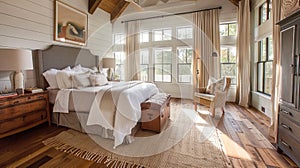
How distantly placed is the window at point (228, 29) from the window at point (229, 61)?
49cm

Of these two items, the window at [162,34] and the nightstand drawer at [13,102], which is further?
the window at [162,34]

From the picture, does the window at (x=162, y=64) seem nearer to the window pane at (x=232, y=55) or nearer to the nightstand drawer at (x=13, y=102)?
the window pane at (x=232, y=55)

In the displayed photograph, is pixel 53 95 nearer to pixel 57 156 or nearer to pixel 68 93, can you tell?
pixel 68 93

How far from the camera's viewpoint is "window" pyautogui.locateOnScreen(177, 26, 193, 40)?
5.57 meters

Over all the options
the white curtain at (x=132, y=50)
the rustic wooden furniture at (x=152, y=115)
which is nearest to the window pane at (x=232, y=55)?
the white curtain at (x=132, y=50)

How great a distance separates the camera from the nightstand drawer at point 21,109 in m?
2.34

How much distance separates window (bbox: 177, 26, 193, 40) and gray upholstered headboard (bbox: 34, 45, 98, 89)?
3.24 meters

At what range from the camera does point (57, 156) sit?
2.05 metres

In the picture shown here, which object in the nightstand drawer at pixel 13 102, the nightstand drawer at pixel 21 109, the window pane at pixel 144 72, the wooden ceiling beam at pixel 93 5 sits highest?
the wooden ceiling beam at pixel 93 5

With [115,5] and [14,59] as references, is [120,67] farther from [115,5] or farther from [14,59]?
[14,59]

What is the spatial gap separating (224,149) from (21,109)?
3.34 metres

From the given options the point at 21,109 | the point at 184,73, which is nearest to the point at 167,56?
the point at 184,73

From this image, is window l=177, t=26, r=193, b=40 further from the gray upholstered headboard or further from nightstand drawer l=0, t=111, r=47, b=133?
nightstand drawer l=0, t=111, r=47, b=133

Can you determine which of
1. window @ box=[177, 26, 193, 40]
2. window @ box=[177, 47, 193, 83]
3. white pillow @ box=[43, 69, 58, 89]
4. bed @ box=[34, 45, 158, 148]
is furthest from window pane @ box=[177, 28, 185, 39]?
white pillow @ box=[43, 69, 58, 89]
